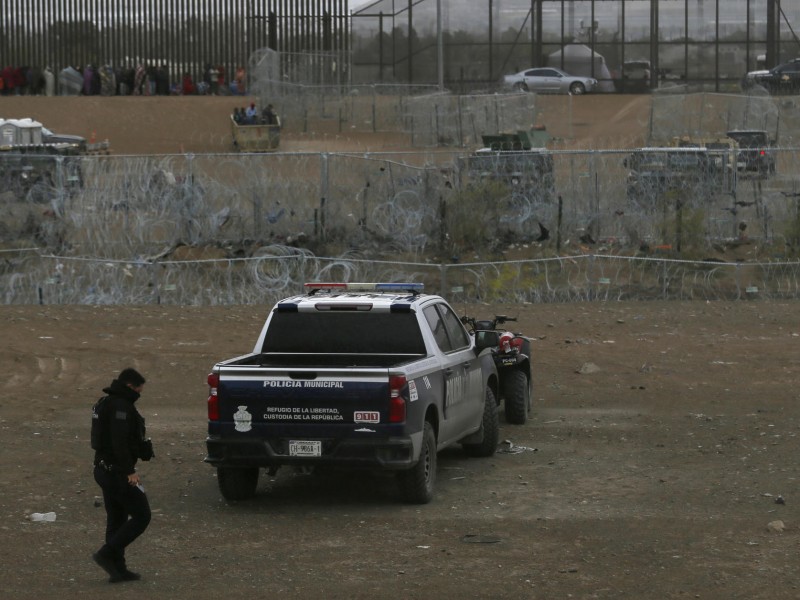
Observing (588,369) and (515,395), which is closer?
(515,395)

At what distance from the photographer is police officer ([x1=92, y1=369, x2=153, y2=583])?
837 centimetres

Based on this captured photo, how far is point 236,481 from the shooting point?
10656 mm

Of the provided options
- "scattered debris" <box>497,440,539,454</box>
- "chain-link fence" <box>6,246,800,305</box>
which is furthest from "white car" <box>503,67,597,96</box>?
"scattered debris" <box>497,440,539,454</box>

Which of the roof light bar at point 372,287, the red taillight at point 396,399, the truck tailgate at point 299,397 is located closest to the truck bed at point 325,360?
the roof light bar at point 372,287

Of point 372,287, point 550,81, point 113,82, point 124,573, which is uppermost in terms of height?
point 113,82

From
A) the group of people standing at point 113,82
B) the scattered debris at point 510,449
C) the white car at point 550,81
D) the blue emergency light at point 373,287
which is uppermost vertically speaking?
the group of people standing at point 113,82

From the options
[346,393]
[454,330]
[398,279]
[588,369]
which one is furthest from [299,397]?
[398,279]

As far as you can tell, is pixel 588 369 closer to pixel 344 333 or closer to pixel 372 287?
pixel 372 287

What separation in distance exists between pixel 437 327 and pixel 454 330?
1.63 ft

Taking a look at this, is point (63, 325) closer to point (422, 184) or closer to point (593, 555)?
point (422, 184)

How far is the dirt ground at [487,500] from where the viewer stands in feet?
27.8

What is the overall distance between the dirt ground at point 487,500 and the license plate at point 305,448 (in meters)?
0.49

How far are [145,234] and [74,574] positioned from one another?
1851cm

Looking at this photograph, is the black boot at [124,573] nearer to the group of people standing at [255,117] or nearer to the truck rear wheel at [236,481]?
the truck rear wheel at [236,481]
